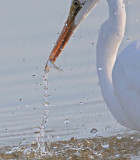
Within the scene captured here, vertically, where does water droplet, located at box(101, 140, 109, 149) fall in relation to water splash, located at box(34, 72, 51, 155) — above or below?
below

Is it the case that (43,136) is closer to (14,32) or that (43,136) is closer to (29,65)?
(29,65)

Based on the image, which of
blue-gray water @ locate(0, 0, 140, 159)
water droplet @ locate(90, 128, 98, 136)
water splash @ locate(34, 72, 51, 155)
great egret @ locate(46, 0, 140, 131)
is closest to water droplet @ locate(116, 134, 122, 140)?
blue-gray water @ locate(0, 0, 140, 159)

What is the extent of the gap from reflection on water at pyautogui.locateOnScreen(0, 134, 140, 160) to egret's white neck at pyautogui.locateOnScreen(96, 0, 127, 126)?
1.42 ft

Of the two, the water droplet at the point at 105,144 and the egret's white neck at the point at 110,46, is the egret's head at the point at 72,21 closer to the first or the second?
the egret's white neck at the point at 110,46

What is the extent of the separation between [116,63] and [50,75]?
2610 millimetres

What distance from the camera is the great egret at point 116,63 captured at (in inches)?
287

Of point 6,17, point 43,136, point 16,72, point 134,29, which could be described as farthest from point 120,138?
point 6,17

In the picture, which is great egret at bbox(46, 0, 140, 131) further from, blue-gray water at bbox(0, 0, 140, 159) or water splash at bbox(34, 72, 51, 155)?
blue-gray water at bbox(0, 0, 140, 159)

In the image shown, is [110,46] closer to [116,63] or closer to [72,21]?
[116,63]

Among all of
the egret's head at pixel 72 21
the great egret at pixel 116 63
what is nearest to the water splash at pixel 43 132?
the egret's head at pixel 72 21

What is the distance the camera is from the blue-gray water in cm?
878

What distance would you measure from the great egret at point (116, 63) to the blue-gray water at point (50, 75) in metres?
0.94

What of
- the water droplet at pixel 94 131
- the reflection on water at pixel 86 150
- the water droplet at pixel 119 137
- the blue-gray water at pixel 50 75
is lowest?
the reflection on water at pixel 86 150

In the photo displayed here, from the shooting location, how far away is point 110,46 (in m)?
7.80
